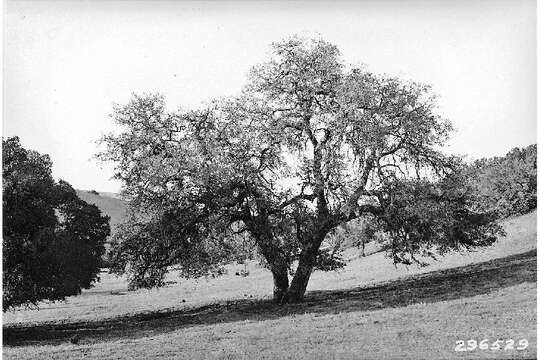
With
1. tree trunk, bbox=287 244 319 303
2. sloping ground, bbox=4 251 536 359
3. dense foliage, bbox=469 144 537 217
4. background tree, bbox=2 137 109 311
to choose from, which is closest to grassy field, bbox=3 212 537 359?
sloping ground, bbox=4 251 536 359

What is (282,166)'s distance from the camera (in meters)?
30.2

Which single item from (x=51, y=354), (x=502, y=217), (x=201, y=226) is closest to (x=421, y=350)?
(x=51, y=354)

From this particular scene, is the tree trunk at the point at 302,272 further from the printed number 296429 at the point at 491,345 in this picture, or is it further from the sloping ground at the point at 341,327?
the printed number 296429 at the point at 491,345

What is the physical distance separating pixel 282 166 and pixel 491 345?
15666 millimetres

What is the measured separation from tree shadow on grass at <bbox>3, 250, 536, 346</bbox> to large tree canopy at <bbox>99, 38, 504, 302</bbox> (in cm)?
242

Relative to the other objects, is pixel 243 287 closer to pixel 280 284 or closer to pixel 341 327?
pixel 280 284

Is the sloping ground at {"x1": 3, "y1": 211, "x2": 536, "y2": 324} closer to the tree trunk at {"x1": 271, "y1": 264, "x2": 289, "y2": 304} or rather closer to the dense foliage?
the tree trunk at {"x1": 271, "y1": 264, "x2": 289, "y2": 304}

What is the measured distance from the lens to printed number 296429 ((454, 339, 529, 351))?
55.0 feet

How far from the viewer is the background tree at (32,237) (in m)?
27.5

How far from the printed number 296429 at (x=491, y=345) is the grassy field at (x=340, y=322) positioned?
0.79ft

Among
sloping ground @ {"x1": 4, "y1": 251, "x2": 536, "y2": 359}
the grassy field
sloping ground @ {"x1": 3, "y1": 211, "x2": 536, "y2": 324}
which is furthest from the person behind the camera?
sloping ground @ {"x1": 3, "y1": 211, "x2": 536, "y2": 324}

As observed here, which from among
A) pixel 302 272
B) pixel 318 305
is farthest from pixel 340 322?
pixel 302 272

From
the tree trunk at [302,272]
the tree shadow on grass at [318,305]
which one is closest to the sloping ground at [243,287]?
the tree shadow on grass at [318,305]

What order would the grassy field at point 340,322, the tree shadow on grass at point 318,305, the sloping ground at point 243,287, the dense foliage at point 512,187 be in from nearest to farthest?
the grassy field at point 340,322 → the tree shadow on grass at point 318,305 → the sloping ground at point 243,287 → the dense foliage at point 512,187
